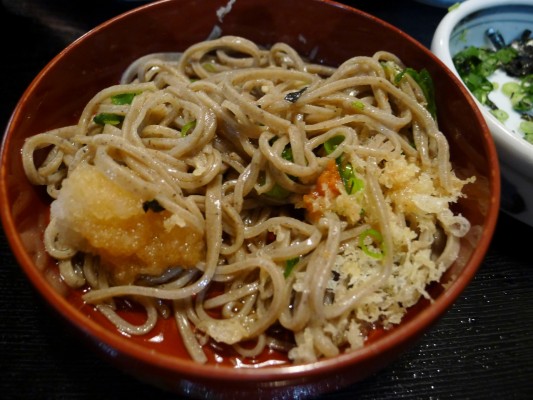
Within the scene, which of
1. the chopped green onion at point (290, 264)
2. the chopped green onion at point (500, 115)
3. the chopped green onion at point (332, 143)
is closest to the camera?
the chopped green onion at point (290, 264)

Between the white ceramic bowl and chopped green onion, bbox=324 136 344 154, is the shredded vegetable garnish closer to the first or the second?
the white ceramic bowl

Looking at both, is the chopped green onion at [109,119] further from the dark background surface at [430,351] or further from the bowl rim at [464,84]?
the bowl rim at [464,84]

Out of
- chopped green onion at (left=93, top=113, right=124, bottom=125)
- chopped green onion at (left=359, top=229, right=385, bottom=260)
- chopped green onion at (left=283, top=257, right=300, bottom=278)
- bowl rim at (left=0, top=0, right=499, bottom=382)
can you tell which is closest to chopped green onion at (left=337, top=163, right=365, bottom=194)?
chopped green onion at (left=359, top=229, right=385, bottom=260)

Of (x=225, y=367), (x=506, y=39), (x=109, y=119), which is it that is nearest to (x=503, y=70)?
(x=506, y=39)

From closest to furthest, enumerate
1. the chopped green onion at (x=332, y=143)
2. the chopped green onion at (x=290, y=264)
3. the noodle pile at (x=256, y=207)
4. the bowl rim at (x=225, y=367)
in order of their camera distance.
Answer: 1. the bowl rim at (x=225, y=367)
2. the noodle pile at (x=256, y=207)
3. the chopped green onion at (x=290, y=264)
4. the chopped green onion at (x=332, y=143)

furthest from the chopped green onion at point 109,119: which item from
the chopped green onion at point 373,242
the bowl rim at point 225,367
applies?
the chopped green onion at point 373,242

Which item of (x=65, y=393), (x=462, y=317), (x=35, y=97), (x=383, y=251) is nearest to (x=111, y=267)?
(x=65, y=393)
